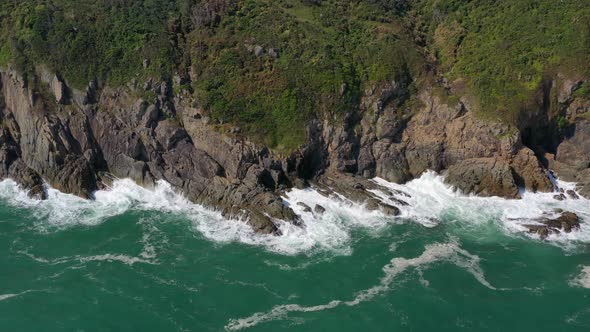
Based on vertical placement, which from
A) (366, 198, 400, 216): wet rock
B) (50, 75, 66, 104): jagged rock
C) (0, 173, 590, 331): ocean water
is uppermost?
(50, 75, 66, 104): jagged rock

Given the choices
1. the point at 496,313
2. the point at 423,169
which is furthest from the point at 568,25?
the point at 496,313

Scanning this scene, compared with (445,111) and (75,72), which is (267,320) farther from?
(75,72)

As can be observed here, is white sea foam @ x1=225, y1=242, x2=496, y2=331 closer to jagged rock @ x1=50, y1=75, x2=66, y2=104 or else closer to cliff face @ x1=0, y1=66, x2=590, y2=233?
cliff face @ x1=0, y1=66, x2=590, y2=233

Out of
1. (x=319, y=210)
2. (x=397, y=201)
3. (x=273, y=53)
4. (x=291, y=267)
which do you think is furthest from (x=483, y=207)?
(x=273, y=53)

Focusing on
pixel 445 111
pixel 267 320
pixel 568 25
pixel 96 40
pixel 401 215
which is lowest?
pixel 267 320

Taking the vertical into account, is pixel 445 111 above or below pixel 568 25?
below

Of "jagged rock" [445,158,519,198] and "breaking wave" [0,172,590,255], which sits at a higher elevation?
"jagged rock" [445,158,519,198]

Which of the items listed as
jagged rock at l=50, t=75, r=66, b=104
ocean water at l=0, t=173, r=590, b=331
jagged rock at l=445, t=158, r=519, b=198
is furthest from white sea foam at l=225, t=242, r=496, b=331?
jagged rock at l=50, t=75, r=66, b=104
